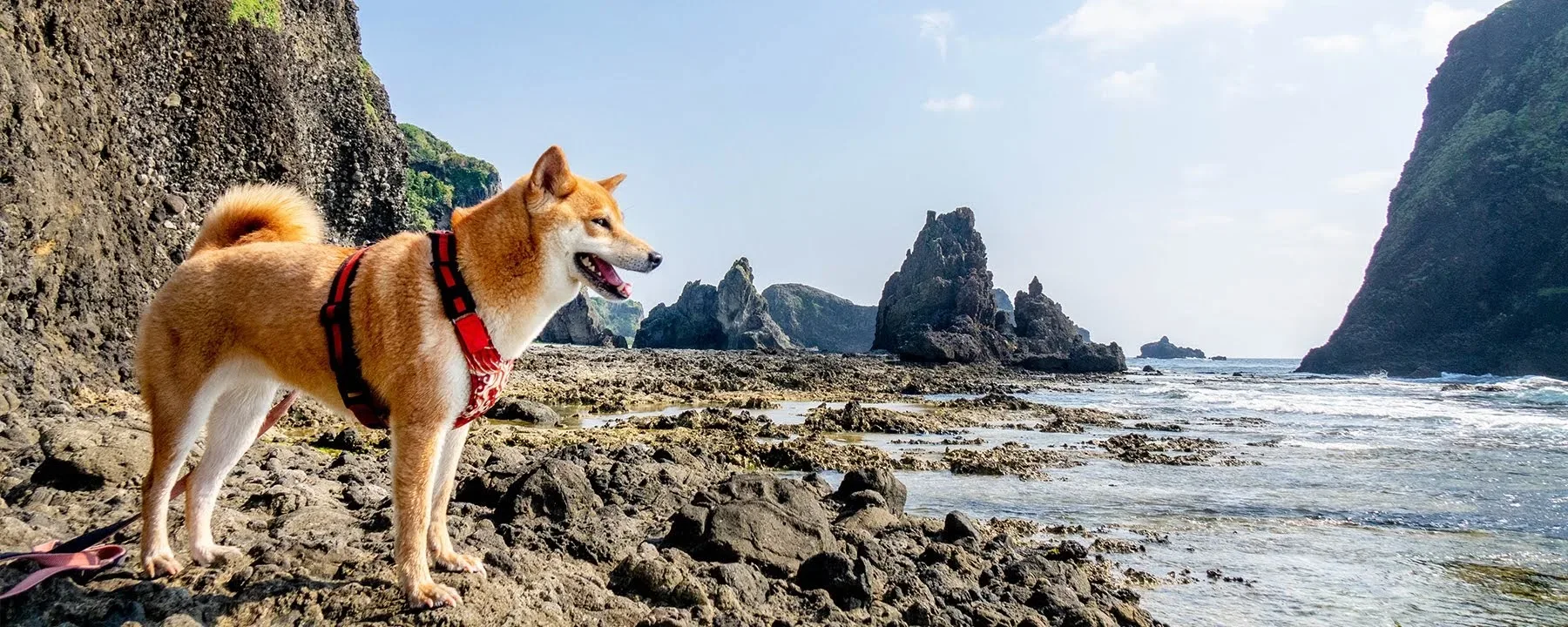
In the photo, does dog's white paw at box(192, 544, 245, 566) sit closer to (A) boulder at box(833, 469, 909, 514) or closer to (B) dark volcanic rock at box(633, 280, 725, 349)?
(A) boulder at box(833, 469, 909, 514)

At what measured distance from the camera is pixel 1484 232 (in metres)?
74.9

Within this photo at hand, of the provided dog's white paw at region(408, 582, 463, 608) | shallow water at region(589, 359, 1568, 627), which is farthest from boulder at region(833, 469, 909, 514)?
dog's white paw at region(408, 582, 463, 608)

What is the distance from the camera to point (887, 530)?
6.44 meters

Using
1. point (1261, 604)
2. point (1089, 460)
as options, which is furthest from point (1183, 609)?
point (1089, 460)

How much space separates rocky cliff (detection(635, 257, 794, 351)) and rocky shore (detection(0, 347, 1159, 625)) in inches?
3574

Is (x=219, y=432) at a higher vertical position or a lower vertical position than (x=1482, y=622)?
higher

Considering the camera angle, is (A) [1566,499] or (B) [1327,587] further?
(A) [1566,499]

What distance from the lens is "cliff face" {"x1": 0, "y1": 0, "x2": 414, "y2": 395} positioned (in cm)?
823

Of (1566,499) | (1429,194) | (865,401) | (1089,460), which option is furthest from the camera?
(1429,194)

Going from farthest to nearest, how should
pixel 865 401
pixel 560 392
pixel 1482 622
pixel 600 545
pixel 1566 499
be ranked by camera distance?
pixel 865 401
pixel 560 392
pixel 1566 499
pixel 1482 622
pixel 600 545

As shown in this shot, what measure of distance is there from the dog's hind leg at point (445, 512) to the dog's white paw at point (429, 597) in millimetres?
349

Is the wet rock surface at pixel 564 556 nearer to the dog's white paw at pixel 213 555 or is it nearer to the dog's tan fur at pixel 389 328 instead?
the dog's white paw at pixel 213 555

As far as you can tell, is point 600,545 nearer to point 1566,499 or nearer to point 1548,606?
point 1548,606

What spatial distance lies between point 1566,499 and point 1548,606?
6.53 m
